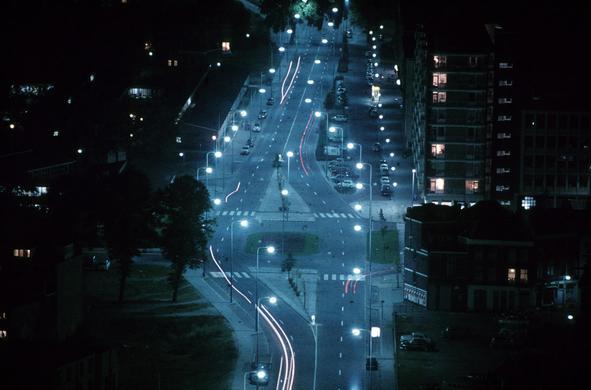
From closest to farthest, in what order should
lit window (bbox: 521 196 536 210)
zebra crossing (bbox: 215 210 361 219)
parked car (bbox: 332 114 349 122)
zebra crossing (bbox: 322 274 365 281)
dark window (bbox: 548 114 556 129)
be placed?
zebra crossing (bbox: 322 274 365 281) → zebra crossing (bbox: 215 210 361 219) → dark window (bbox: 548 114 556 129) → lit window (bbox: 521 196 536 210) → parked car (bbox: 332 114 349 122)

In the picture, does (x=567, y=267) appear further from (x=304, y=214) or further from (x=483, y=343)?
(x=304, y=214)

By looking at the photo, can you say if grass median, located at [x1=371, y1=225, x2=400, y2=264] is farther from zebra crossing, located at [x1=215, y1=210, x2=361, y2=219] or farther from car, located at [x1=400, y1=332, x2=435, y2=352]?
car, located at [x1=400, y1=332, x2=435, y2=352]

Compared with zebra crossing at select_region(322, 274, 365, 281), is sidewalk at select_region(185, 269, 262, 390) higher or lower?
lower

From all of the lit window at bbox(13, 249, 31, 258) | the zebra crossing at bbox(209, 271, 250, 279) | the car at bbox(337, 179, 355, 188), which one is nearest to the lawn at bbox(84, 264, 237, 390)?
the zebra crossing at bbox(209, 271, 250, 279)

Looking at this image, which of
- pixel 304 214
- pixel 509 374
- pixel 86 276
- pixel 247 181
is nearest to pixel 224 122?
pixel 247 181

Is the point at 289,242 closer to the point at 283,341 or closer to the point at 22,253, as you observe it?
the point at 283,341

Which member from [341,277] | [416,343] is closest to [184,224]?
[341,277]
